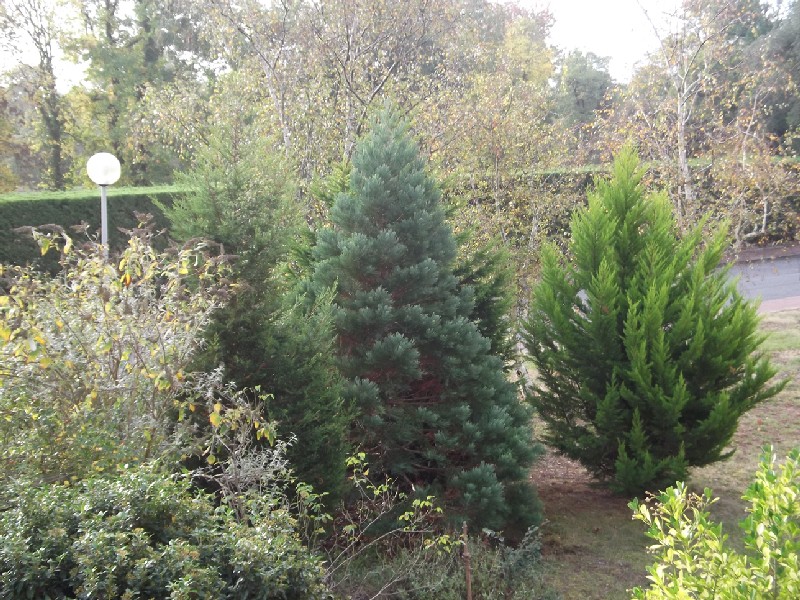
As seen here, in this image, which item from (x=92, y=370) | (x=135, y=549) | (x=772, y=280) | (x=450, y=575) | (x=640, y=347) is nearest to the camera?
(x=135, y=549)

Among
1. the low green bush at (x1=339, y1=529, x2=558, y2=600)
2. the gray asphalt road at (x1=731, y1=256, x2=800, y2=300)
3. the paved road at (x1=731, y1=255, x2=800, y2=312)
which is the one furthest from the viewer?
the gray asphalt road at (x1=731, y1=256, x2=800, y2=300)

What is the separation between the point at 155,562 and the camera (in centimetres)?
266

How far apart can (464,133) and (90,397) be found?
7627mm

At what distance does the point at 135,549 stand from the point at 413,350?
3124mm

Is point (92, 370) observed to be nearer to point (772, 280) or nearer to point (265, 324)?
point (265, 324)

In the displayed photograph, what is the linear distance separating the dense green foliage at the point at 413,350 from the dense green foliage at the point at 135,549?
2521 millimetres

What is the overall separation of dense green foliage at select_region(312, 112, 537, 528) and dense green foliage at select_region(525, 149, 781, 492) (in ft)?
3.52

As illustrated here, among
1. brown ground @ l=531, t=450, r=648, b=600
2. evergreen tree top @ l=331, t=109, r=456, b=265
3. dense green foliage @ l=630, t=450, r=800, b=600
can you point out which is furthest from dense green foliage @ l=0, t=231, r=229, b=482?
brown ground @ l=531, t=450, r=648, b=600

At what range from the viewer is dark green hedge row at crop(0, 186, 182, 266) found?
12.8 meters

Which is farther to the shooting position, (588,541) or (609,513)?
(609,513)

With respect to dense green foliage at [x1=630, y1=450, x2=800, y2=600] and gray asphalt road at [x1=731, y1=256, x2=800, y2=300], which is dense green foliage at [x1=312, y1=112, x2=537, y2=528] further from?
gray asphalt road at [x1=731, y1=256, x2=800, y2=300]

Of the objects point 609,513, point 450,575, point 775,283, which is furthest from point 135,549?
point 775,283

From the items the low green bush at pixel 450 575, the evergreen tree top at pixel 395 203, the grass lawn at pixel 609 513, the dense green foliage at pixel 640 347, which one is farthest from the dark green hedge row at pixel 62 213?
the low green bush at pixel 450 575

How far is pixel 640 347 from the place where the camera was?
6.37 m
